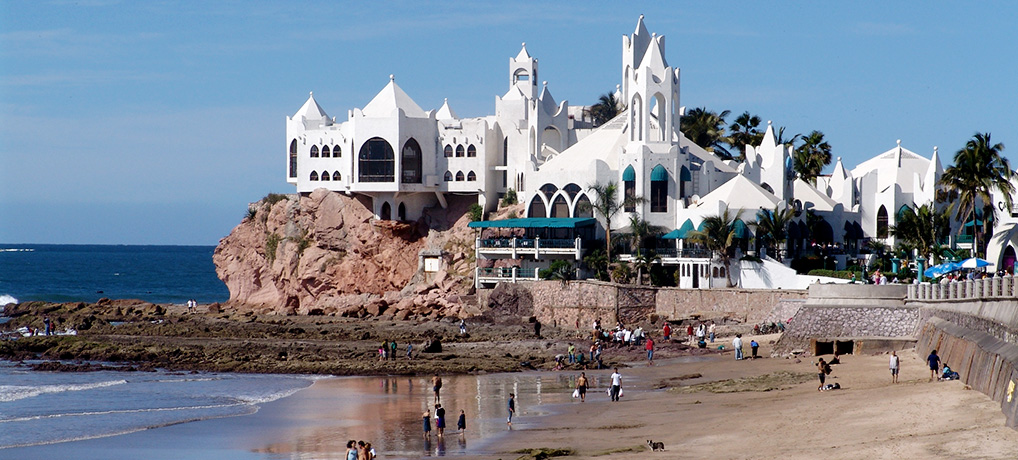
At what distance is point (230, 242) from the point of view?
3430 inches

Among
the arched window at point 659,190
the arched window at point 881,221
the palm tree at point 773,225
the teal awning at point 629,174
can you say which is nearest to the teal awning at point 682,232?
the arched window at point 659,190

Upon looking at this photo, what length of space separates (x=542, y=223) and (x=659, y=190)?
6736mm

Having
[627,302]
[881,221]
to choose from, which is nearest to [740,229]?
[627,302]

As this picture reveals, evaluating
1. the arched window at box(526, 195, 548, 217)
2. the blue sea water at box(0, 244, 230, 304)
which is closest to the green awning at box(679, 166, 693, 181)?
the arched window at box(526, 195, 548, 217)

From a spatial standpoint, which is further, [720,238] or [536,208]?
[536,208]

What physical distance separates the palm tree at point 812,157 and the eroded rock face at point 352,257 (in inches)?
836

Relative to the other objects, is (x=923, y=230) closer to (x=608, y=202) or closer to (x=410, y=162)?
(x=608, y=202)

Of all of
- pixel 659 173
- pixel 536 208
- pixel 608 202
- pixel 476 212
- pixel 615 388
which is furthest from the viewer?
pixel 476 212

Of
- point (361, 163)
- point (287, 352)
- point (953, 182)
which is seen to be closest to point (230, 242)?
point (361, 163)

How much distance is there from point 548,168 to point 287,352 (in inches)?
886

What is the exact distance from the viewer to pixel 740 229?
61.6m

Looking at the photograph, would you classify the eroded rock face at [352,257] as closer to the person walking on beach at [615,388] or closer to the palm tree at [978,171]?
the palm tree at [978,171]

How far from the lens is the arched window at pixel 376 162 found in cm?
7456

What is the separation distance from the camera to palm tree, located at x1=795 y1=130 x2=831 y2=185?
77500mm
